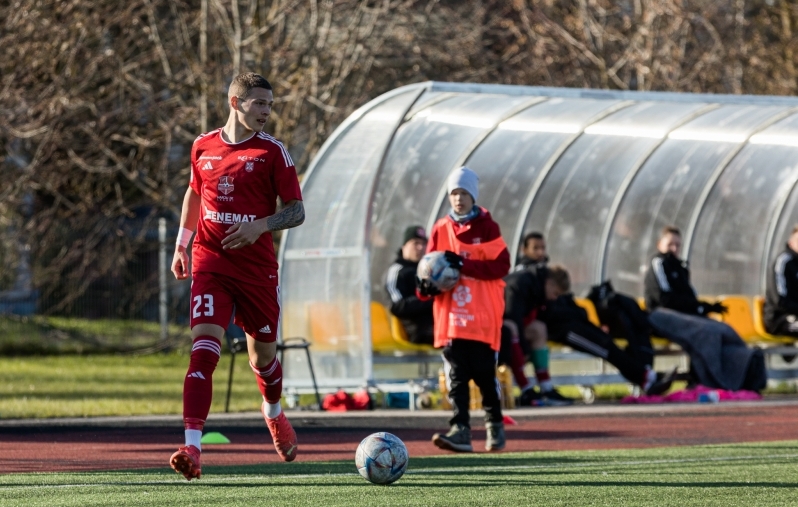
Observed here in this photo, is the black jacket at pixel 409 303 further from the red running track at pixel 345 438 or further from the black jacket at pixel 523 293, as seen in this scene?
the red running track at pixel 345 438

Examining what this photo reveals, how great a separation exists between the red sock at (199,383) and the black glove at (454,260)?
256 cm

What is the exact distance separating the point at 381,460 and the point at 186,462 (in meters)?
0.99

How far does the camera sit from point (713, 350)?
15.9m

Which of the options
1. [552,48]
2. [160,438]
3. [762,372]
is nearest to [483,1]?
[552,48]

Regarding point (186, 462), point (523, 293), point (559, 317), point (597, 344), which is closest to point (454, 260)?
point (186, 462)

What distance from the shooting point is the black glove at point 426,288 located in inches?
387

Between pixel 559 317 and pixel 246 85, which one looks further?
pixel 559 317

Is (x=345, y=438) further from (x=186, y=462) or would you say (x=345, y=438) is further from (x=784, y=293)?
(x=784, y=293)

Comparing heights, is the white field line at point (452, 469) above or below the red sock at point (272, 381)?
below

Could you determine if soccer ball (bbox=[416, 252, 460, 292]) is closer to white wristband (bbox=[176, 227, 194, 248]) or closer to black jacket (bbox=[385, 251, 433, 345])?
white wristband (bbox=[176, 227, 194, 248])

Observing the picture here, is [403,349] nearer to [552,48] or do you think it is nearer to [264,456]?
Answer: [264,456]

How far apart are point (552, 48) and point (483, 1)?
339 centimetres

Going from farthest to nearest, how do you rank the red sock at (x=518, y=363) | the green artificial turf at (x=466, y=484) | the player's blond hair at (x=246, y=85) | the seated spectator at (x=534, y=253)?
the seated spectator at (x=534, y=253)
the red sock at (x=518, y=363)
the player's blond hair at (x=246, y=85)
the green artificial turf at (x=466, y=484)

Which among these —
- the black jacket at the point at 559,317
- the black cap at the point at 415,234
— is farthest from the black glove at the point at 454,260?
the black jacket at the point at 559,317
